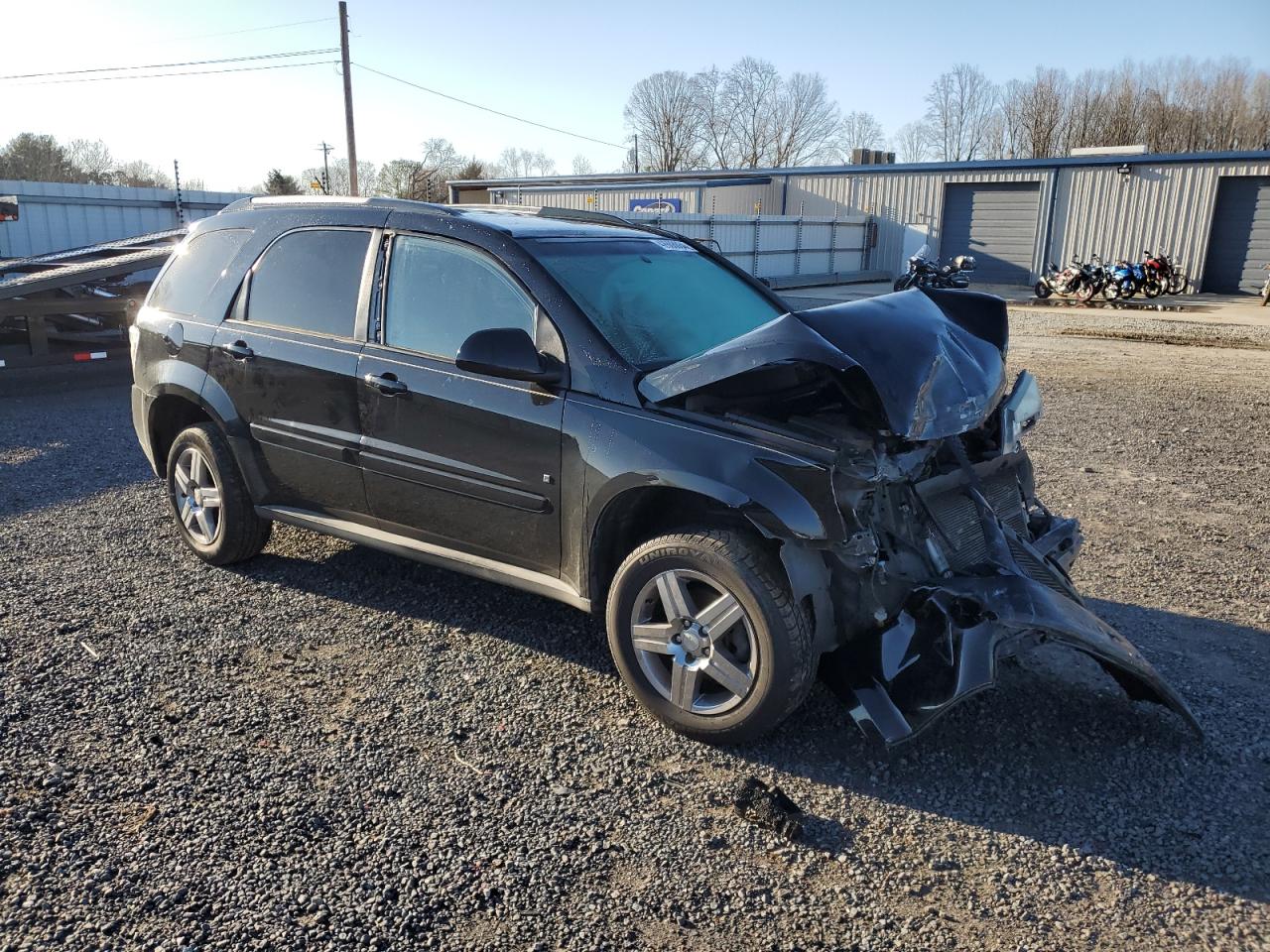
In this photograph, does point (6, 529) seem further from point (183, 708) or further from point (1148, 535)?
point (1148, 535)

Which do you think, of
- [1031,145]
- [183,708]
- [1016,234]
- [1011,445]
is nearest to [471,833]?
[183,708]

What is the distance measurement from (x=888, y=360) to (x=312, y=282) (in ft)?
9.29

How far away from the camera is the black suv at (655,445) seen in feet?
10.9

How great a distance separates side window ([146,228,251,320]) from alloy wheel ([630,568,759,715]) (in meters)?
2.96

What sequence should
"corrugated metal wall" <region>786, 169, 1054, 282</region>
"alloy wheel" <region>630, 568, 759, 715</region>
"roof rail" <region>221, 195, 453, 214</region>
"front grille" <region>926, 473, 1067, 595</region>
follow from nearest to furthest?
"alloy wheel" <region>630, 568, 759, 715</region>, "front grille" <region>926, 473, 1067, 595</region>, "roof rail" <region>221, 195, 453, 214</region>, "corrugated metal wall" <region>786, 169, 1054, 282</region>

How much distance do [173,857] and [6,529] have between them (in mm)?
4037

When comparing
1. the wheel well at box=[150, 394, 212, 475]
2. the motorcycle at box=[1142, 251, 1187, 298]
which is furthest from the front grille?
the motorcycle at box=[1142, 251, 1187, 298]

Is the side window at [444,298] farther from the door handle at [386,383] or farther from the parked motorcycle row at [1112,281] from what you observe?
the parked motorcycle row at [1112,281]

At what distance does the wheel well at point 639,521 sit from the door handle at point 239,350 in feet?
7.25

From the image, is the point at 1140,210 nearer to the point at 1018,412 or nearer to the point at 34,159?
the point at 1018,412

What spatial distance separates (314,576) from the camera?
5148mm

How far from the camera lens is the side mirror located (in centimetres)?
371

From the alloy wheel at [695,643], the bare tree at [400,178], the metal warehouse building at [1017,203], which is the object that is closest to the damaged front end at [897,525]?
the alloy wheel at [695,643]

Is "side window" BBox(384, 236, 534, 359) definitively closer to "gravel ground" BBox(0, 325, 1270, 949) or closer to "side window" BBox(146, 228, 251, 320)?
"side window" BBox(146, 228, 251, 320)
